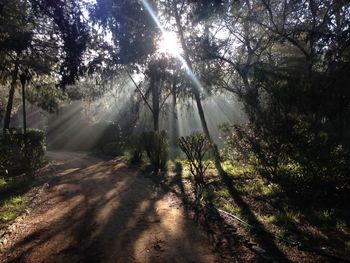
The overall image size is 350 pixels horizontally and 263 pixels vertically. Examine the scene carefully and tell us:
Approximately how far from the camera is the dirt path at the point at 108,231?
584 centimetres

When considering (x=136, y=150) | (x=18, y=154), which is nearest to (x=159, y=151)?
(x=136, y=150)

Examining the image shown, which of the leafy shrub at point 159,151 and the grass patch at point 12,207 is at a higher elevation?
the leafy shrub at point 159,151

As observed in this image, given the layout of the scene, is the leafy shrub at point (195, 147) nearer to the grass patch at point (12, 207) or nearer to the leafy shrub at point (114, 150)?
the grass patch at point (12, 207)

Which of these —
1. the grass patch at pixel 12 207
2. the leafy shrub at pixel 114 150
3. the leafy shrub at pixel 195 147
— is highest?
the leafy shrub at pixel 195 147

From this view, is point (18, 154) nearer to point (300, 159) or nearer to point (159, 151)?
point (159, 151)

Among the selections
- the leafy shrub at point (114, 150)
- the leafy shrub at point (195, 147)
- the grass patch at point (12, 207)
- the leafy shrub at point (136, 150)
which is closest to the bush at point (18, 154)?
the leafy shrub at point (136, 150)

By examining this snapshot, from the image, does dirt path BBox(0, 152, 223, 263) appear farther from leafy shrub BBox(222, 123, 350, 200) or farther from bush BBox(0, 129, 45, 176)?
bush BBox(0, 129, 45, 176)

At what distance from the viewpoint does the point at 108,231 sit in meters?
6.95

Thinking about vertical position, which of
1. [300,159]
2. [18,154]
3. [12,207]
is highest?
[18,154]

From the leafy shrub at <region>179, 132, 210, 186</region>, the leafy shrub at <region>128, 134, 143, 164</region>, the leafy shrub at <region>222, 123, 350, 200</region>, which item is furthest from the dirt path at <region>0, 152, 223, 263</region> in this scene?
the leafy shrub at <region>128, 134, 143, 164</region>

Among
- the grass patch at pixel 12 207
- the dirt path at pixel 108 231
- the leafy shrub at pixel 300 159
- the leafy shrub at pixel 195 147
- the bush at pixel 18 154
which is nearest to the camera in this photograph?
the dirt path at pixel 108 231

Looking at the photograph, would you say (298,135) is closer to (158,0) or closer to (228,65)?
(158,0)

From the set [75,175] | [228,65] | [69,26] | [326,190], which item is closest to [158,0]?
[228,65]

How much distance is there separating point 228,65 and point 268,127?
12.1m
